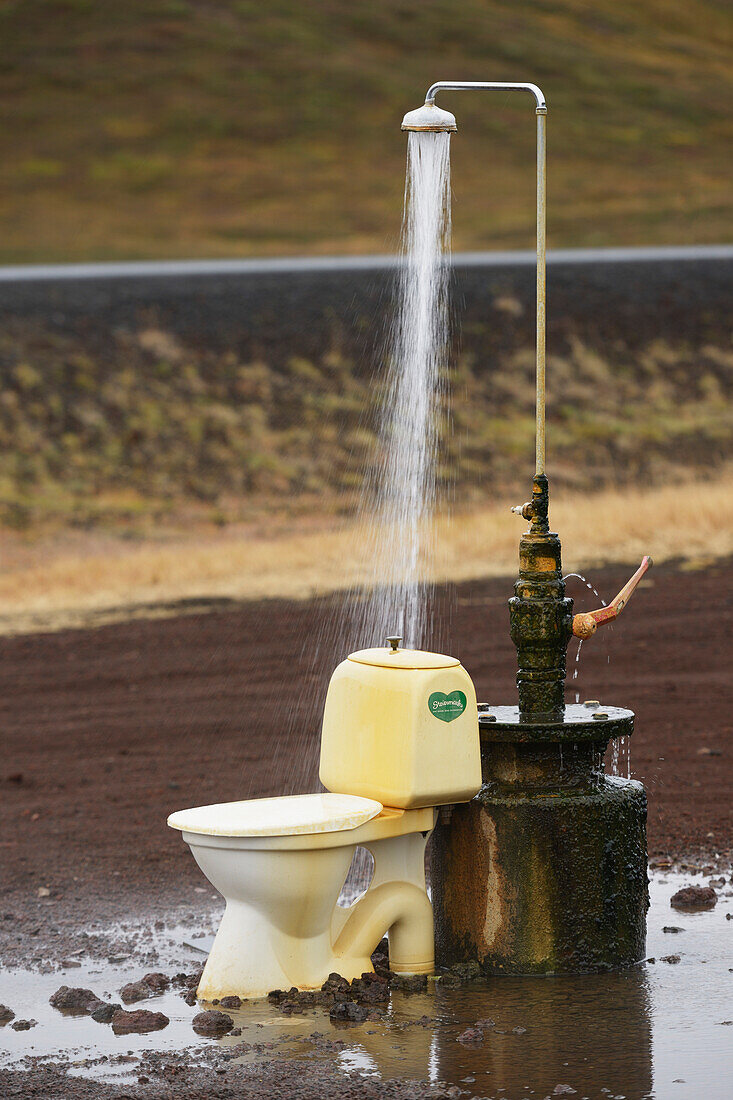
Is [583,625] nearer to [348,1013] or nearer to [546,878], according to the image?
[546,878]

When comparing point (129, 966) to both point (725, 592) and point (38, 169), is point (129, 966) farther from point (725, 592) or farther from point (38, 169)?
point (38, 169)

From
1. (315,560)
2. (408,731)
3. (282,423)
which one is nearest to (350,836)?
(408,731)

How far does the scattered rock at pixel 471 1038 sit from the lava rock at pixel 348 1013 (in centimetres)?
32

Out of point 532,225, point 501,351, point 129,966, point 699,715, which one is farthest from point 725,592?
point 532,225

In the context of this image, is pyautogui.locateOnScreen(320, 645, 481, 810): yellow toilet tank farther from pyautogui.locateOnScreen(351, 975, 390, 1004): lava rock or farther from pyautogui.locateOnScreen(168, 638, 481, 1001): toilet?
pyautogui.locateOnScreen(351, 975, 390, 1004): lava rock

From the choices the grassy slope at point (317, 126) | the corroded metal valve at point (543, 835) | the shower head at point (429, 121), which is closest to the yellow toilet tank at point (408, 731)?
the corroded metal valve at point (543, 835)

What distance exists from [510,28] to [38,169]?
2447 centimetres

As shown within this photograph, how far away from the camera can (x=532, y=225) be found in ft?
145

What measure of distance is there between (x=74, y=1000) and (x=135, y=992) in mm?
174

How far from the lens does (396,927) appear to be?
510cm

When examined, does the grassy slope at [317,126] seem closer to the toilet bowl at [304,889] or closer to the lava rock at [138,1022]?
the toilet bowl at [304,889]

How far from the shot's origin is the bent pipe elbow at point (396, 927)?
16.5 feet

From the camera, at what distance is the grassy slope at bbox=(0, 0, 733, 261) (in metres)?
46.7

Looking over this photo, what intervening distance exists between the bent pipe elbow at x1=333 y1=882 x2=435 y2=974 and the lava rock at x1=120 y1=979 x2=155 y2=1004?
56cm
